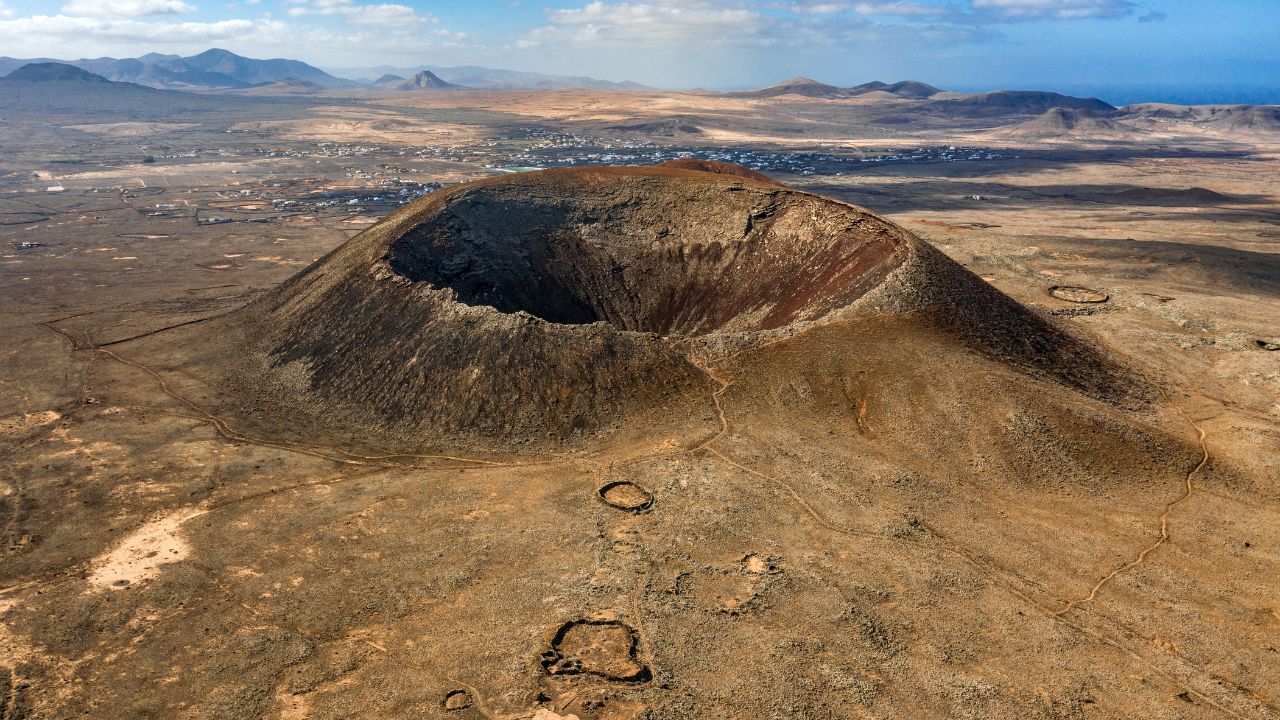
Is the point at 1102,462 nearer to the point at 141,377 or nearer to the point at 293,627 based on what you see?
the point at 293,627

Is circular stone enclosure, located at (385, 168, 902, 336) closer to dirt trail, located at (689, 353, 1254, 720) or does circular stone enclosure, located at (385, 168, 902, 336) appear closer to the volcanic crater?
the volcanic crater

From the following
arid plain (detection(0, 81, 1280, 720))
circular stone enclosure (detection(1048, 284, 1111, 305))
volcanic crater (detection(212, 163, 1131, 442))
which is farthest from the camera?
circular stone enclosure (detection(1048, 284, 1111, 305))

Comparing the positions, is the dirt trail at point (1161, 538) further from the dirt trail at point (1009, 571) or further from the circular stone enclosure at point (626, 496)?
the circular stone enclosure at point (626, 496)

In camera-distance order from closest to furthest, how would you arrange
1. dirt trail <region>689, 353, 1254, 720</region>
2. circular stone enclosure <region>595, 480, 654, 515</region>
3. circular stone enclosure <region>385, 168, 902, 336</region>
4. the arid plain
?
dirt trail <region>689, 353, 1254, 720</region> → the arid plain → circular stone enclosure <region>595, 480, 654, 515</region> → circular stone enclosure <region>385, 168, 902, 336</region>

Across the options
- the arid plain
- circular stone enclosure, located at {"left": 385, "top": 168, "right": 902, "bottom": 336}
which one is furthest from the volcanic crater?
the arid plain

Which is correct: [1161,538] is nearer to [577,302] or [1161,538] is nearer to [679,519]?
[679,519]
